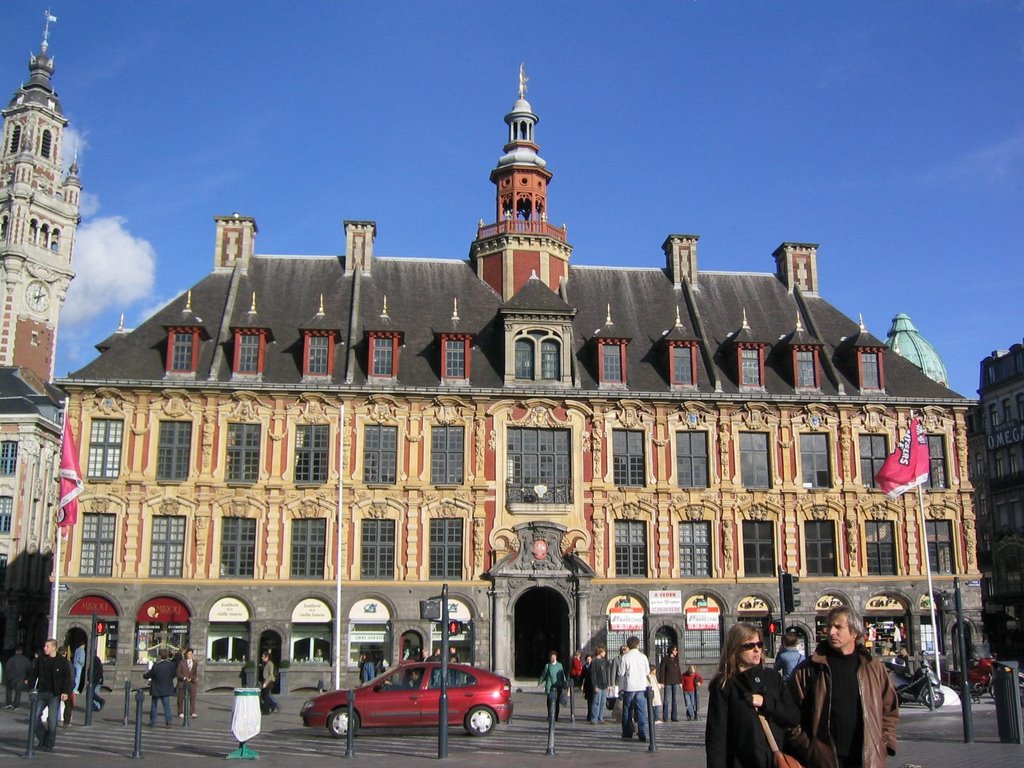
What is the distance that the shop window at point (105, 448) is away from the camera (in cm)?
3725

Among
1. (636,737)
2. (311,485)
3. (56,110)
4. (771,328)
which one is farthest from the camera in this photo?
(56,110)

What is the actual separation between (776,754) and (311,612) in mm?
31666

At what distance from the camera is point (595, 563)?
3809cm

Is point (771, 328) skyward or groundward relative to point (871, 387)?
skyward

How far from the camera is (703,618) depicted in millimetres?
38281

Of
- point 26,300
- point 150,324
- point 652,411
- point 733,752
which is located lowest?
point 733,752

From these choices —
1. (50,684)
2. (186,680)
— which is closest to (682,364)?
(186,680)

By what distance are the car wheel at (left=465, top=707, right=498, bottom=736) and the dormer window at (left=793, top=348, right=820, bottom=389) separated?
23070 mm

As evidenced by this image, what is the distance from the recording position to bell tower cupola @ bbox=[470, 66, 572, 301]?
144 feet

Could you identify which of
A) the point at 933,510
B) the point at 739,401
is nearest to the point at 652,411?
the point at 739,401

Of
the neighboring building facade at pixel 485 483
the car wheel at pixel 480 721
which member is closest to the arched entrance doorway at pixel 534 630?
the neighboring building facade at pixel 485 483

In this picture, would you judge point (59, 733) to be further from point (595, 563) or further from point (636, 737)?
point (595, 563)

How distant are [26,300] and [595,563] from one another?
63357mm

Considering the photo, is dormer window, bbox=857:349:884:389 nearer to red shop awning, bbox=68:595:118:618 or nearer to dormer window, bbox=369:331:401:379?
dormer window, bbox=369:331:401:379
